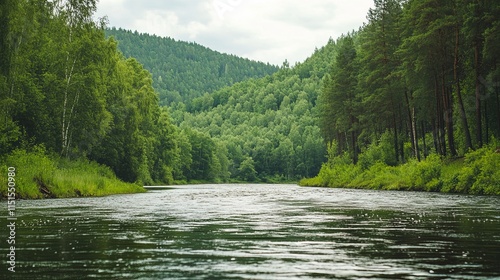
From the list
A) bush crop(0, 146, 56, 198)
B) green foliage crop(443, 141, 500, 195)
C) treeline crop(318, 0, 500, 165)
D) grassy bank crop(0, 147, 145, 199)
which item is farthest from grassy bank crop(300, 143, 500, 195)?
bush crop(0, 146, 56, 198)

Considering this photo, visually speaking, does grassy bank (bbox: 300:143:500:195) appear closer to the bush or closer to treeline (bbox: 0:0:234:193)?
treeline (bbox: 0:0:234:193)

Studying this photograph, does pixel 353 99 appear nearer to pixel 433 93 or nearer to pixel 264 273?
pixel 433 93

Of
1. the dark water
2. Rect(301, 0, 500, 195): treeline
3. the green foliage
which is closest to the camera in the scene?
the dark water

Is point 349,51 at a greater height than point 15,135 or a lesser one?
greater

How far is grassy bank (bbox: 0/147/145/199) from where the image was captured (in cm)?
3769

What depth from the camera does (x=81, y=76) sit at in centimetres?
5238

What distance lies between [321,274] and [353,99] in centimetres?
8332

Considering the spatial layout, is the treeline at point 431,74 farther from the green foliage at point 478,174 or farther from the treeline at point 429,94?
the green foliage at point 478,174

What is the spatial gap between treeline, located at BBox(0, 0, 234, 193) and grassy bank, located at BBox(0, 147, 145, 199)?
0.48 feet

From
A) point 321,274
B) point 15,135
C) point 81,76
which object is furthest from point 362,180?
point 321,274

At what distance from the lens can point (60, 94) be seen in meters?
52.4

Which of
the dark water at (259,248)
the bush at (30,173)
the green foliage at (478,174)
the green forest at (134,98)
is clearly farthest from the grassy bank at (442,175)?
the bush at (30,173)

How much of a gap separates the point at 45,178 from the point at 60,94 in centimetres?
1303

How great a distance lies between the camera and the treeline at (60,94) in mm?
41938
